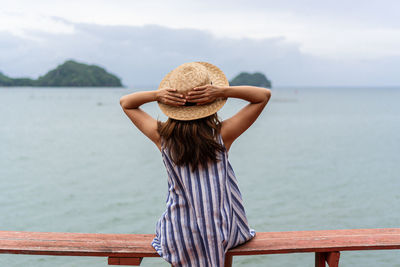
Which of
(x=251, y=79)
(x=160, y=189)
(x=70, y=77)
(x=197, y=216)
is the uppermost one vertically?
(x=251, y=79)

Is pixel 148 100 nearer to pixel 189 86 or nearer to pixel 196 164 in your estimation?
pixel 189 86

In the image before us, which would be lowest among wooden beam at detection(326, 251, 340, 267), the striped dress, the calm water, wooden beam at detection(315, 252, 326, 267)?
the calm water

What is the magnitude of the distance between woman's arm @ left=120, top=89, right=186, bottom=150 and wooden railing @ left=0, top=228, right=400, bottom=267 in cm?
59

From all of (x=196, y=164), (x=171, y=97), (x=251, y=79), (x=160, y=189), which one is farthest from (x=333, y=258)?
(x=251, y=79)

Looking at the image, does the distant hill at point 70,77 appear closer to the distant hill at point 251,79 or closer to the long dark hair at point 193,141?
the distant hill at point 251,79

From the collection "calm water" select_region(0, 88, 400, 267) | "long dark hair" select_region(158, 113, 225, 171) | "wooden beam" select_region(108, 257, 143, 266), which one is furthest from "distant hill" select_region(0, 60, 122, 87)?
"long dark hair" select_region(158, 113, 225, 171)

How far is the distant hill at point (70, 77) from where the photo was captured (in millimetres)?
121769

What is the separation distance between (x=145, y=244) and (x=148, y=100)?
780mm

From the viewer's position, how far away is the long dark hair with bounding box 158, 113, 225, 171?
1816 millimetres

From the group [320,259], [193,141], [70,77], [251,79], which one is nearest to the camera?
[193,141]

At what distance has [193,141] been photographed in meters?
1.83

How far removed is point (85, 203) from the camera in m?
7.56

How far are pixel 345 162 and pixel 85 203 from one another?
27.1 feet

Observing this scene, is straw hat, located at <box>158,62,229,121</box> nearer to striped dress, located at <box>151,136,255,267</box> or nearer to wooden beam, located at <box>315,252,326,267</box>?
striped dress, located at <box>151,136,255,267</box>
